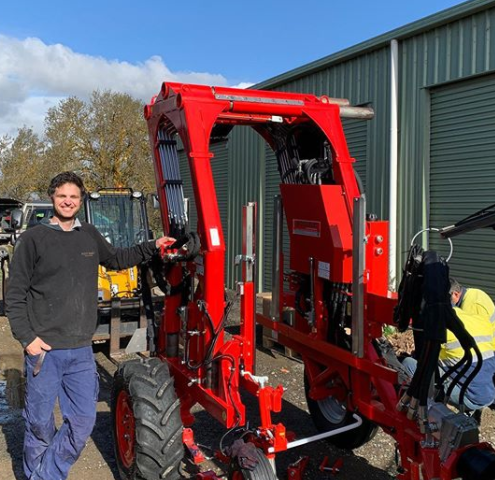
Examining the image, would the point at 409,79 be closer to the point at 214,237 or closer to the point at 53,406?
the point at 214,237

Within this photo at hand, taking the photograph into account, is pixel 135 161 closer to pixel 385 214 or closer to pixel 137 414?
pixel 385 214

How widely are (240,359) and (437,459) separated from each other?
1291 millimetres

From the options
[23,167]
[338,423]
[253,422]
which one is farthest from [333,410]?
[23,167]

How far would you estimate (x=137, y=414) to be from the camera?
3508 millimetres

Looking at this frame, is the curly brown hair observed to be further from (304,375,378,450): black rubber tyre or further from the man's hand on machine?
(304,375,378,450): black rubber tyre

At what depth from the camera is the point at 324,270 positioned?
4020 millimetres

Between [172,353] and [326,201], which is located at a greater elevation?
[326,201]

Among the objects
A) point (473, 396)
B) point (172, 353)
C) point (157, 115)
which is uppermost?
point (157, 115)

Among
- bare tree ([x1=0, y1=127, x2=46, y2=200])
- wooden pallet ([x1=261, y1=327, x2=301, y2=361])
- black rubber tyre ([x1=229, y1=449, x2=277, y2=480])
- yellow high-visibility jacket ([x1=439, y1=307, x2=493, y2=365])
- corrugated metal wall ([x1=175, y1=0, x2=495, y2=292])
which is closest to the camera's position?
black rubber tyre ([x1=229, y1=449, x2=277, y2=480])

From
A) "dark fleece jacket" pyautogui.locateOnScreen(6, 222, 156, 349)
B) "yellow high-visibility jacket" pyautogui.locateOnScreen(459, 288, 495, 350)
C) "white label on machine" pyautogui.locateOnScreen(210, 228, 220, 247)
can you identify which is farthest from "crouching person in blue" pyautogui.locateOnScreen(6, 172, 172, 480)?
"yellow high-visibility jacket" pyautogui.locateOnScreen(459, 288, 495, 350)

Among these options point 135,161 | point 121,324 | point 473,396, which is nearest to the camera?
point 473,396

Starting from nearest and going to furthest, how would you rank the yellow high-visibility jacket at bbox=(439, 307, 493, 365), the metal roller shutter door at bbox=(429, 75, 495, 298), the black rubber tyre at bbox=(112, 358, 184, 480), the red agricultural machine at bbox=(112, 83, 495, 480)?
the red agricultural machine at bbox=(112, 83, 495, 480) < the black rubber tyre at bbox=(112, 358, 184, 480) < the yellow high-visibility jacket at bbox=(439, 307, 493, 365) < the metal roller shutter door at bbox=(429, 75, 495, 298)

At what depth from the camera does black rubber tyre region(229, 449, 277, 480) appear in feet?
9.53

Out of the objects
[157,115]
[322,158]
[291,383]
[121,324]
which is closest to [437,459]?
[322,158]
